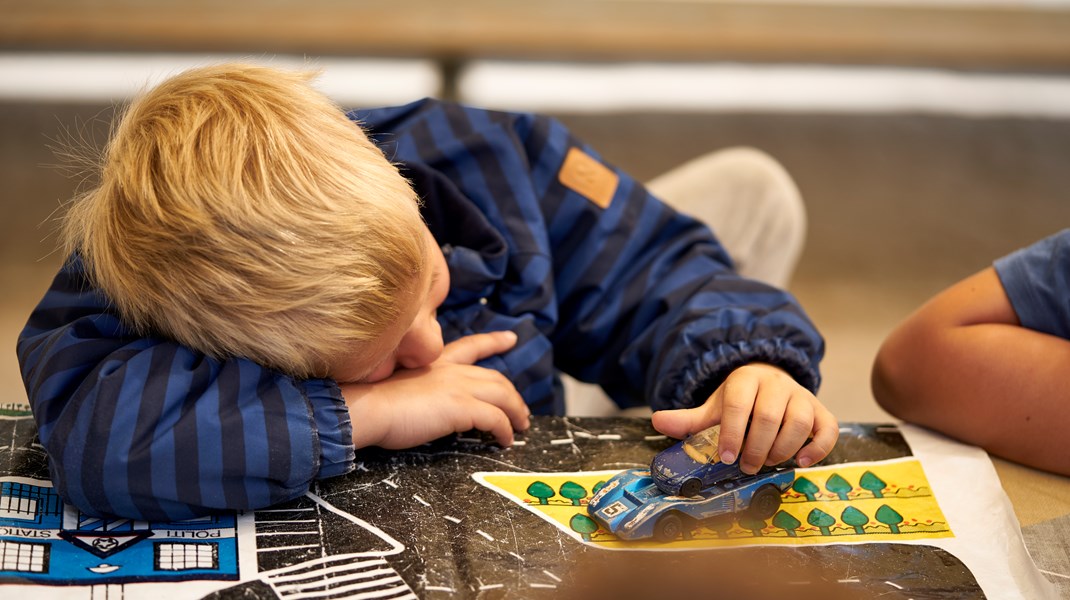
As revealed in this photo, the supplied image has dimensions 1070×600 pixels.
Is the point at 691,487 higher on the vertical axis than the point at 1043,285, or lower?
lower

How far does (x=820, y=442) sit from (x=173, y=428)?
381mm

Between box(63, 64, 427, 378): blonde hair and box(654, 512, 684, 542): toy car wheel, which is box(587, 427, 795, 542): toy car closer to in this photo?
box(654, 512, 684, 542): toy car wheel

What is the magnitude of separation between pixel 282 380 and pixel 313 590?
4.9 inches

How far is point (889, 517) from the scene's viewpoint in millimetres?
615

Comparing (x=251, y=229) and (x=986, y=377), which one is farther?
(x=986, y=377)

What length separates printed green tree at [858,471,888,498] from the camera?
2.10 ft

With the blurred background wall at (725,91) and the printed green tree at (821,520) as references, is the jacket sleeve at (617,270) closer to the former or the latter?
the printed green tree at (821,520)

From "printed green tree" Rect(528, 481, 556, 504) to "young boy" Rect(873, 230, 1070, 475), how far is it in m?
0.27

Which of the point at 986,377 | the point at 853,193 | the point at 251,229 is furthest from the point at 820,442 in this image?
the point at 853,193

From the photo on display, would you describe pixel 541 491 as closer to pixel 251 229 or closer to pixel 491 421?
pixel 491 421

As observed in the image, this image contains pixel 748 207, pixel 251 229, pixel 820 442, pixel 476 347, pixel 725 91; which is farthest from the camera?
pixel 725 91

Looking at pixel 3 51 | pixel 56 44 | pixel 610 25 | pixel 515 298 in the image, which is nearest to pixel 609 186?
pixel 515 298

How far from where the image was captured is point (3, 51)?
2.04m

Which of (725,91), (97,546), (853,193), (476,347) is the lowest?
(97,546)
